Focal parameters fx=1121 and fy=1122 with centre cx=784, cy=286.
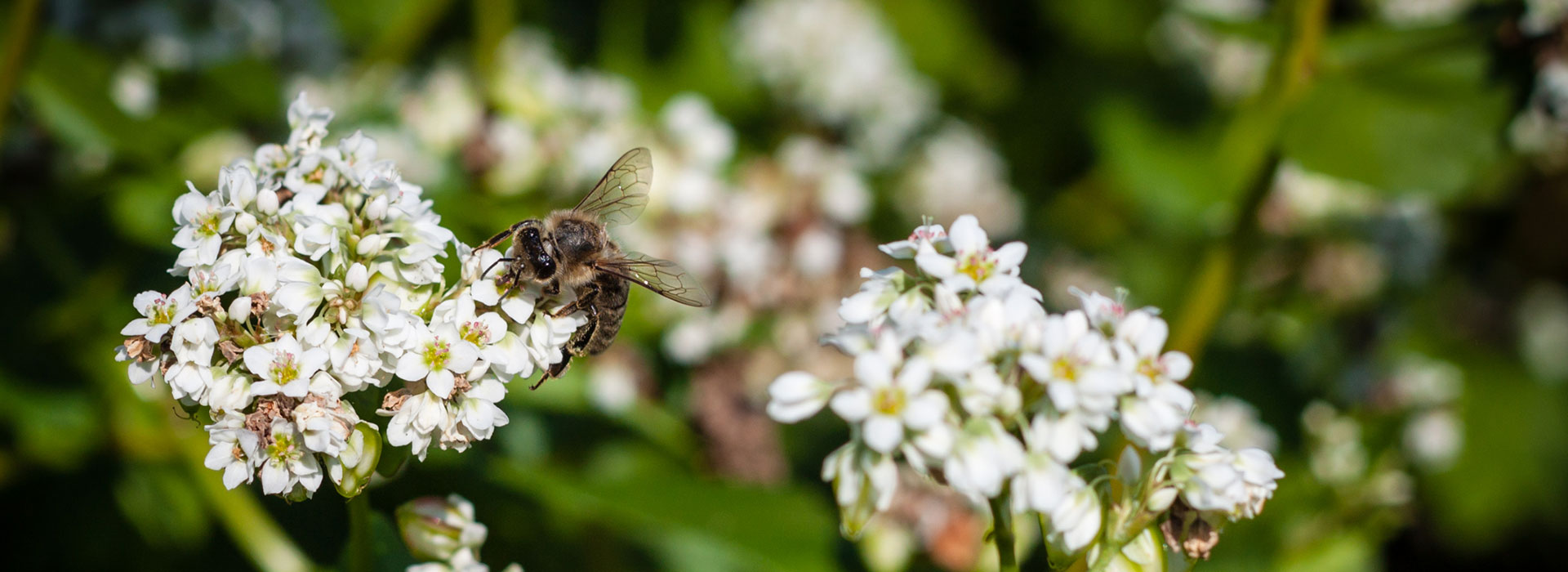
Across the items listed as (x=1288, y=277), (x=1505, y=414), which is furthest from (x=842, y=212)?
(x=1505, y=414)

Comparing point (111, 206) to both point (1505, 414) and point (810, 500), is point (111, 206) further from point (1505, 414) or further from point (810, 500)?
point (1505, 414)

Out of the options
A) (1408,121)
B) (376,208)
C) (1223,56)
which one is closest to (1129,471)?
(376,208)

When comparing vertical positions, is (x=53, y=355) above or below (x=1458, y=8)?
below

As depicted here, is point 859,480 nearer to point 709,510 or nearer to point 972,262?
point 972,262

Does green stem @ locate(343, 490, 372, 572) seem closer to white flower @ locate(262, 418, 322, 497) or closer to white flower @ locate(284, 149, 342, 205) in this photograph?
white flower @ locate(262, 418, 322, 497)

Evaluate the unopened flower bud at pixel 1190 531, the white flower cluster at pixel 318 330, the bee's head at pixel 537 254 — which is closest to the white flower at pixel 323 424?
the white flower cluster at pixel 318 330

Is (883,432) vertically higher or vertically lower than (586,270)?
lower
